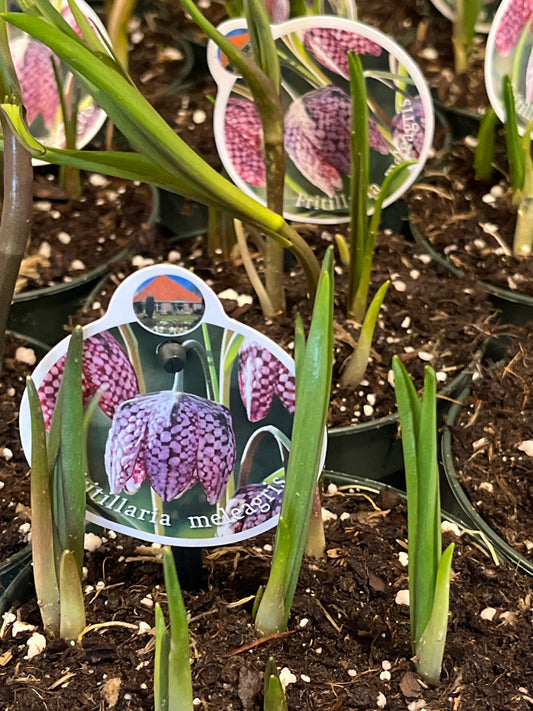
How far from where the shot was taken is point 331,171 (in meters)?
1.04

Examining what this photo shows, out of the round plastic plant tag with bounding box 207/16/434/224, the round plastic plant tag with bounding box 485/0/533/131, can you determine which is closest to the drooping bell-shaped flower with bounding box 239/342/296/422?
the round plastic plant tag with bounding box 207/16/434/224

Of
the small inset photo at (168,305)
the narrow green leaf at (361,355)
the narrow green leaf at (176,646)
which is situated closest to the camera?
the narrow green leaf at (176,646)

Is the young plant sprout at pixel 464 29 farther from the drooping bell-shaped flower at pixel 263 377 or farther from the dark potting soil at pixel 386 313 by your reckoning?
the drooping bell-shaped flower at pixel 263 377

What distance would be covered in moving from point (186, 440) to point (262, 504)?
8 cm

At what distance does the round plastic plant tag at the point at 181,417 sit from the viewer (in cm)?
67

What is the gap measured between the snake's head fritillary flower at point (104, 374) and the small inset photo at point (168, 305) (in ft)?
0.12

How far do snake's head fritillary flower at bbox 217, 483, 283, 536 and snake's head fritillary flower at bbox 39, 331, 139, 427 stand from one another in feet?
0.40

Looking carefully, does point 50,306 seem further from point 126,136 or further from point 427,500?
point 427,500

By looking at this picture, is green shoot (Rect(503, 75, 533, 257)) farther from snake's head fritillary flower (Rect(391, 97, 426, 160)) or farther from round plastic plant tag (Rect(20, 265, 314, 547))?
round plastic plant tag (Rect(20, 265, 314, 547))

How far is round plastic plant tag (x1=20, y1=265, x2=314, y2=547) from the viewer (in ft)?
2.20

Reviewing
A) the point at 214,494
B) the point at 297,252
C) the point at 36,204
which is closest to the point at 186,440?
the point at 214,494

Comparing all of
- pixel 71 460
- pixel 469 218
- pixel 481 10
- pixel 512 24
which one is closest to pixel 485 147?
pixel 469 218

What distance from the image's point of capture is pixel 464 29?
→ 1.45 meters

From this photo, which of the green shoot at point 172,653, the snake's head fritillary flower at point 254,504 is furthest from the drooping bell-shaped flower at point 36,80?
the green shoot at point 172,653
